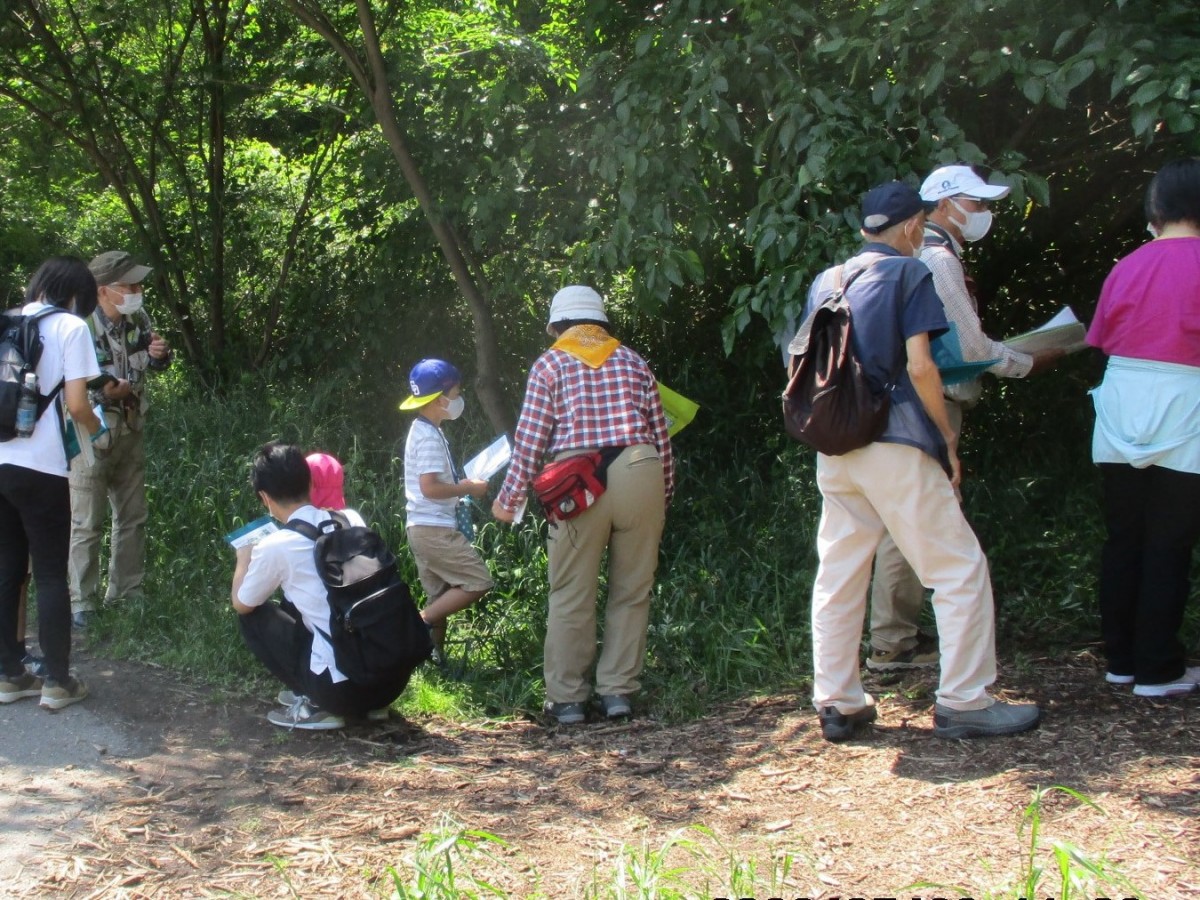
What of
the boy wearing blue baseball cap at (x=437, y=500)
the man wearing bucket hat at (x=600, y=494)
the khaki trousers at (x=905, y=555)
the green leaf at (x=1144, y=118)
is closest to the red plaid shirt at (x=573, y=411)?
the man wearing bucket hat at (x=600, y=494)

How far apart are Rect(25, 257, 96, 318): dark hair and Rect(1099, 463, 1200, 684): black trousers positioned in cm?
406

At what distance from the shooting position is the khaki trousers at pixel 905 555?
419cm

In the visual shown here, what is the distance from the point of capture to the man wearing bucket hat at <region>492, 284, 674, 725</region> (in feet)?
16.3

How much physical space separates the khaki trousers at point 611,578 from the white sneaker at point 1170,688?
189 centimetres

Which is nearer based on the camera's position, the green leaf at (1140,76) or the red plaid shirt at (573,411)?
the green leaf at (1140,76)

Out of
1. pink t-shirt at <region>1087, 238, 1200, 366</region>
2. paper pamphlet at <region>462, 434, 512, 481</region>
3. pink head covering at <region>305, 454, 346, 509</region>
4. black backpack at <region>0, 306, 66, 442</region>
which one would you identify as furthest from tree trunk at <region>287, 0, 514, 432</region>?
pink t-shirt at <region>1087, 238, 1200, 366</region>

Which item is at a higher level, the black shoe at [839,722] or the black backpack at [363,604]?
the black backpack at [363,604]

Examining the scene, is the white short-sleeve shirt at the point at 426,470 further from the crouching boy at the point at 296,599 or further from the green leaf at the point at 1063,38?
the green leaf at the point at 1063,38

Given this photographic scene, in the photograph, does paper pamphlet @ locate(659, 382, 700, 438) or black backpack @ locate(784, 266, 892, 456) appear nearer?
black backpack @ locate(784, 266, 892, 456)

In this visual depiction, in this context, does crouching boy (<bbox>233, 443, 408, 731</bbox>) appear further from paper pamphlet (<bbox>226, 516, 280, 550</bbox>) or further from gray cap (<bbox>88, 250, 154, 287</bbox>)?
gray cap (<bbox>88, 250, 154, 287</bbox>)

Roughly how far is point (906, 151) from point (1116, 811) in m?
2.79

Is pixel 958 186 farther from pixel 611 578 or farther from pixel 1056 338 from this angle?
pixel 611 578

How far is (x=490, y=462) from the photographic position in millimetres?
5457

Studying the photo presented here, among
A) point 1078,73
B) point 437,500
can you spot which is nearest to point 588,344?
point 437,500
